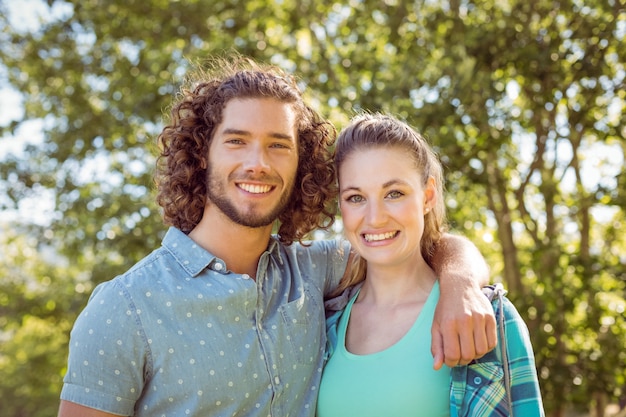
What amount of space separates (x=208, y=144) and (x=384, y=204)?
79cm

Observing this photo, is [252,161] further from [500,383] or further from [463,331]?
[500,383]

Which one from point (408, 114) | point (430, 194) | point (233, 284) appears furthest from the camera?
point (408, 114)

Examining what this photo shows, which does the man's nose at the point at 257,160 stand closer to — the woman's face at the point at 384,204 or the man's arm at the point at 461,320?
the woman's face at the point at 384,204

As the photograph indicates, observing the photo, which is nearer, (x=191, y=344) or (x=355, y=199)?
(x=191, y=344)

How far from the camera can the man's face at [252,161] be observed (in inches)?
103

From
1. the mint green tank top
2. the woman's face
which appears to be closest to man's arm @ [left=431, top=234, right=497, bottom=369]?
the mint green tank top

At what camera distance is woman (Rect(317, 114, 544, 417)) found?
86.0 inches

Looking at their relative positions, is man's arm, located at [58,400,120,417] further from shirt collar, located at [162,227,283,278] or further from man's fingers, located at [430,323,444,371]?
man's fingers, located at [430,323,444,371]

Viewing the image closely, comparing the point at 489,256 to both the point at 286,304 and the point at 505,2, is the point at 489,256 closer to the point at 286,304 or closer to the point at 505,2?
the point at 505,2

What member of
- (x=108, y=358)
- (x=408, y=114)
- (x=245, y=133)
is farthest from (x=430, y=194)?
(x=408, y=114)

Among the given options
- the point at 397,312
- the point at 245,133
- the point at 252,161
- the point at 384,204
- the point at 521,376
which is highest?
the point at 245,133

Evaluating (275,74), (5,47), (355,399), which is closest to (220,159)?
(275,74)

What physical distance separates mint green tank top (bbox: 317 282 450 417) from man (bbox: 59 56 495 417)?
0.29 feet

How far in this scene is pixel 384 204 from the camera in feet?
8.21
